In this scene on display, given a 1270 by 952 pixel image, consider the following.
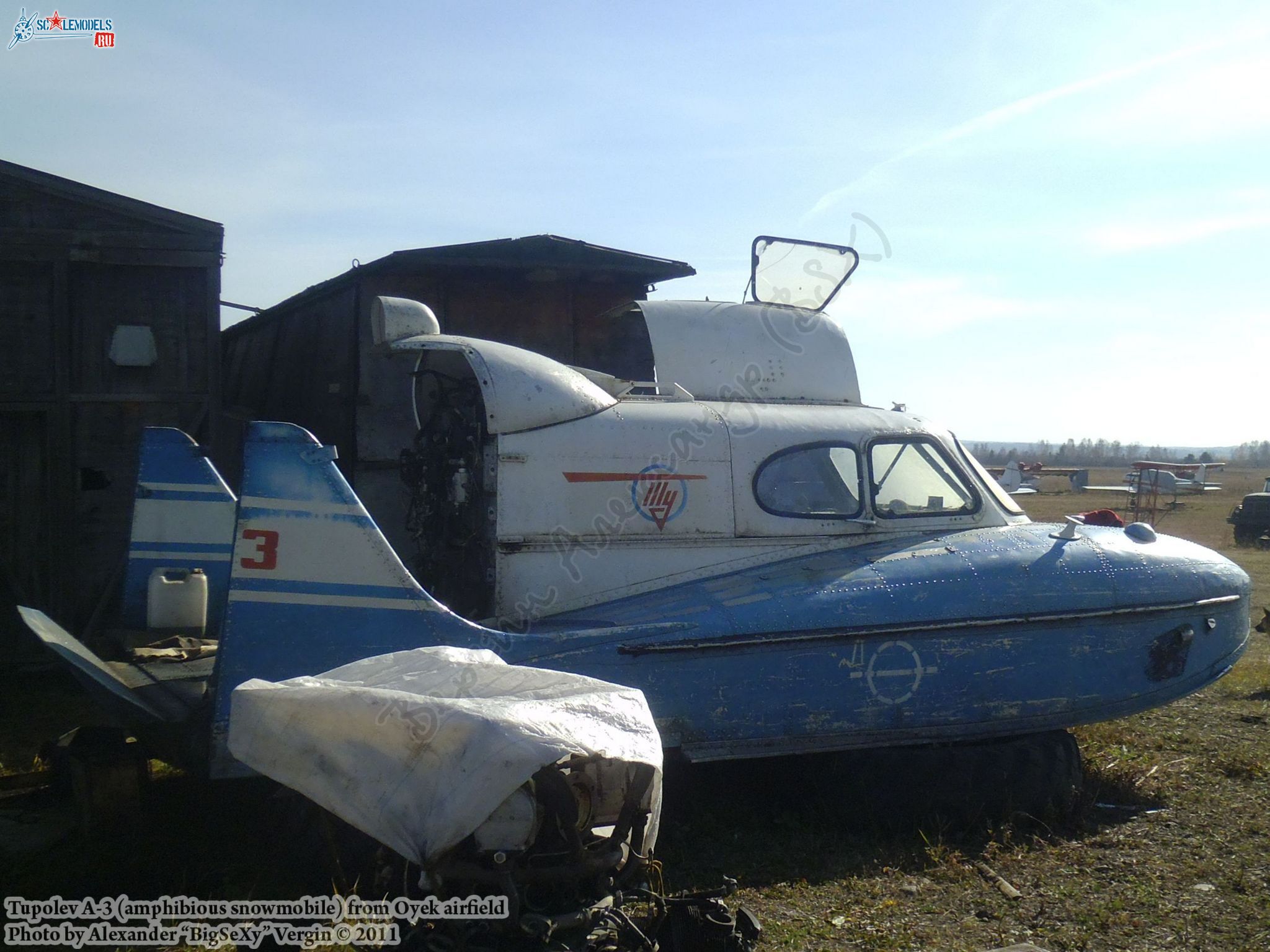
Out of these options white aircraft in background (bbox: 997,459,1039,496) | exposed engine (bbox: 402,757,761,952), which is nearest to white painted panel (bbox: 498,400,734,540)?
exposed engine (bbox: 402,757,761,952)

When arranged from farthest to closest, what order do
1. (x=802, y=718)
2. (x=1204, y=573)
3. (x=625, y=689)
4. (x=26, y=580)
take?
1. (x=26, y=580)
2. (x=1204, y=573)
3. (x=802, y=718)
4. (x=625, y=689)

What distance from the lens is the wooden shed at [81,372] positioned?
7.78 metres

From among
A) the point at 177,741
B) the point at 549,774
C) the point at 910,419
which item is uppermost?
the point at 910,419

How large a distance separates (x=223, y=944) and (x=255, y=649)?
3.69 ft

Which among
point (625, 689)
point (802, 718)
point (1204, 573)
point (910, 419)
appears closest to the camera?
point (625, 689)

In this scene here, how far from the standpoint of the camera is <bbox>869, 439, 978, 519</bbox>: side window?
5527 millimetres

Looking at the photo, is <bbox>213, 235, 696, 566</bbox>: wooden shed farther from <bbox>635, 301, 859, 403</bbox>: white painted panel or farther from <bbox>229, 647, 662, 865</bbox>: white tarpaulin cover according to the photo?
<bbox>229, 647, 662, 865</bbox>: white tarpaulin cover

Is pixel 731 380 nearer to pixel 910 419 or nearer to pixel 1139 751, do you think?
pixel 910 419

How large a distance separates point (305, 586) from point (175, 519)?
2.34m

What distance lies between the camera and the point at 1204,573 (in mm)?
5406

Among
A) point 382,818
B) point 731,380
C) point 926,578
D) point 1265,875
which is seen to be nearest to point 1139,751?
point 1265,875

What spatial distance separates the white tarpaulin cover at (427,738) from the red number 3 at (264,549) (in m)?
1.01

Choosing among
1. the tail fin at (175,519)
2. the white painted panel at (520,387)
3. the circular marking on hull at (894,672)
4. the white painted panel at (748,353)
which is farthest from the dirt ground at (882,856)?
the white painted panel at (748,353)

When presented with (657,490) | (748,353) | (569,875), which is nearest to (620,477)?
(657,490)
